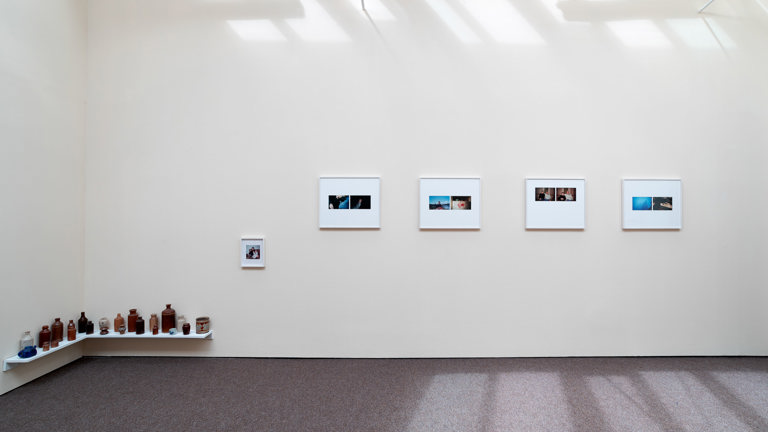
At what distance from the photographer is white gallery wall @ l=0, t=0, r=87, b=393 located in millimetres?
3715

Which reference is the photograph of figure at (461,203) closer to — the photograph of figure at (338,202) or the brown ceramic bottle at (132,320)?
the photograph of figure at (338,202)

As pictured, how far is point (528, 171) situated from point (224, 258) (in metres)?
4.11

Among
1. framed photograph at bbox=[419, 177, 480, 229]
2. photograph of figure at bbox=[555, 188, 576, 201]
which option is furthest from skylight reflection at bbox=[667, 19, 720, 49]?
framed photograph at bbox=[419, 177, 480, 229]

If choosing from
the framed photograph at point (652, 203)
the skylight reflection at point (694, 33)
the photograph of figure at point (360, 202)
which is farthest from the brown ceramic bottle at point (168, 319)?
the skylight reflection at point (694, 33)

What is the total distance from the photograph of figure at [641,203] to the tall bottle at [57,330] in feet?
23.5

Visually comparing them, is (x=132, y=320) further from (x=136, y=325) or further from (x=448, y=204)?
(x=448, y=204)

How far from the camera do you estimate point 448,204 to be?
15.1 ft

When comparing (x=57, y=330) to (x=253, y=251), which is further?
(x=253, y=251)

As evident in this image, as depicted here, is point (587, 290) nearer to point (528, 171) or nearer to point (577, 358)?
point (577, 358)

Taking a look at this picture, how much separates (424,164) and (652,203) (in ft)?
9.79

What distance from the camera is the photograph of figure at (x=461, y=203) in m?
4.61

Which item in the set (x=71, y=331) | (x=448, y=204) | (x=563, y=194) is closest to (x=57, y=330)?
(x=71, y=331)

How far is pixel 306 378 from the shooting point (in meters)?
4.01

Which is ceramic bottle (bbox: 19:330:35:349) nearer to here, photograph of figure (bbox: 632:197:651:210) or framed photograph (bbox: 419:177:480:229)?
framed photograph (bbox: 419:177:480:229)
